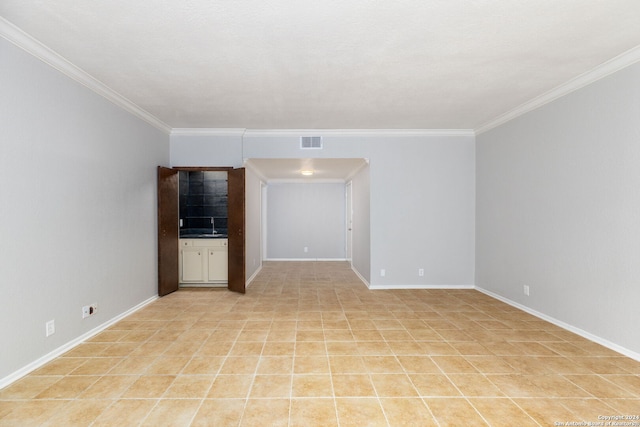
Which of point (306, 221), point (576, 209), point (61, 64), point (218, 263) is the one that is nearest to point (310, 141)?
point (218, 263)

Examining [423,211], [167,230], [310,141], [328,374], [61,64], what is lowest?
[328,374]

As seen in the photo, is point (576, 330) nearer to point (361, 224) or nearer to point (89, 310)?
point (361, 224)

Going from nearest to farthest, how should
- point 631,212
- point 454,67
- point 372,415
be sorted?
point 372,415 → point 631,212 → point 454,67

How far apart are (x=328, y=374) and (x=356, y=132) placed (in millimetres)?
3760

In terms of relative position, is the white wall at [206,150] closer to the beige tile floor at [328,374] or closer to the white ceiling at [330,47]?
the white ceiling at [330,47]

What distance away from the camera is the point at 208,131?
5031mm

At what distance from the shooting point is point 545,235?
12.1 ft

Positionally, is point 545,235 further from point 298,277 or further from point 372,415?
point 298,277

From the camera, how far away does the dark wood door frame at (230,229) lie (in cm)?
472

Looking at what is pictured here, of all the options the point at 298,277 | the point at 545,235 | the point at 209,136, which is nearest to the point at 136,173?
the point at 209,136

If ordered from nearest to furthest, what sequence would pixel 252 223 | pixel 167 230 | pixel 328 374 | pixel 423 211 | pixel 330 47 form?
pixel 328 374 → pixel 330 47 → pixel 167 230 → pixel 423 211 → pixel 252 223

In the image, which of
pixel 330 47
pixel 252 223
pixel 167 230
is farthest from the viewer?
pixel 252 223

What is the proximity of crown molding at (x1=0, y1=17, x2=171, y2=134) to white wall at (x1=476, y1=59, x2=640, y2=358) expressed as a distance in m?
4.89

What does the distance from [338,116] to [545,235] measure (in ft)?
9.68
